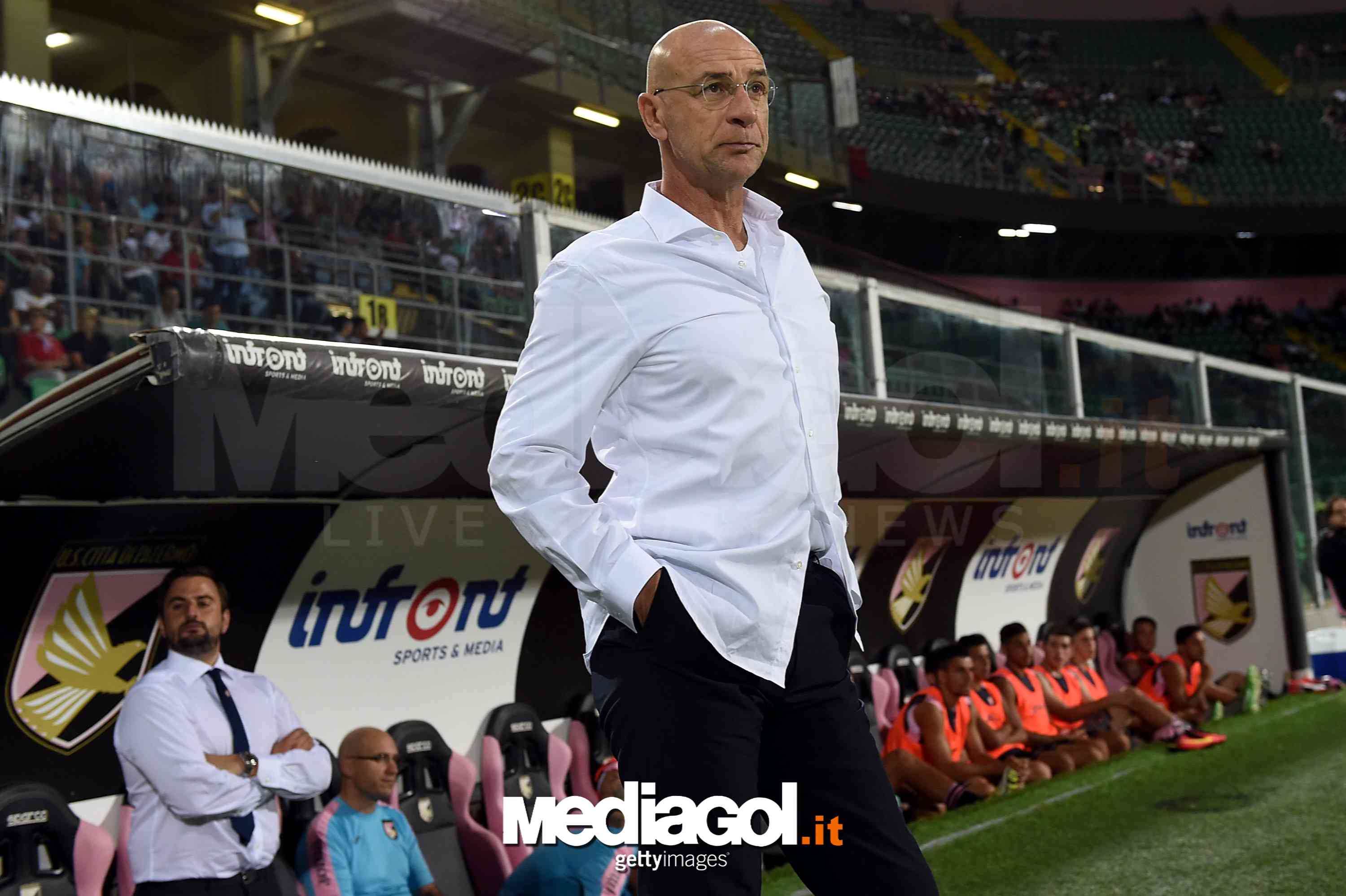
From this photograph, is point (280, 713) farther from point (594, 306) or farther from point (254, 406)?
point (594, 306)

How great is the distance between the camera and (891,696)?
8570mm

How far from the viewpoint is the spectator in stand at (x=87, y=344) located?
5.43 metres

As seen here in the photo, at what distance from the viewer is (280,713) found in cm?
501

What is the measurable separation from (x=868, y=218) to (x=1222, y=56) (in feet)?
44.7

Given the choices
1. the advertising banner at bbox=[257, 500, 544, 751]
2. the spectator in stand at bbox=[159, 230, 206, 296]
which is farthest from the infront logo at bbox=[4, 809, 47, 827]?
the spectator in stand at bbox=[159, 230, 206, 296]

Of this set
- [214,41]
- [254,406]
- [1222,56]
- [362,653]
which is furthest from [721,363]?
[1222,56]

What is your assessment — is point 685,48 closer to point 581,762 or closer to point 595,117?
point 581,762

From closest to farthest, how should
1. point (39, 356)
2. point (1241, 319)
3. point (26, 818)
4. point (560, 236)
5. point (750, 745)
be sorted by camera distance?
point (750, 745) < point (26, 818) < point (39, 356) < point (560, 236) < point (1241, 319)

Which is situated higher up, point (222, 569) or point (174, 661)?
point (222, 569)

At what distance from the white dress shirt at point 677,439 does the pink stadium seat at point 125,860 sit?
3.43 m

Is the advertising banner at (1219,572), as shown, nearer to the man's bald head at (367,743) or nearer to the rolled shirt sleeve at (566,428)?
the man's bald head at (367,743)

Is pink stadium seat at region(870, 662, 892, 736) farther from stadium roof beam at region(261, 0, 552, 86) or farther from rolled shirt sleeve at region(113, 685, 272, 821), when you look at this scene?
stadium roof beam at region(261, 0, 552, 86)

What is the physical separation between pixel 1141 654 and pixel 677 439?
1049cm

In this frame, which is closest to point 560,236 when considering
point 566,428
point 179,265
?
point 179,265
